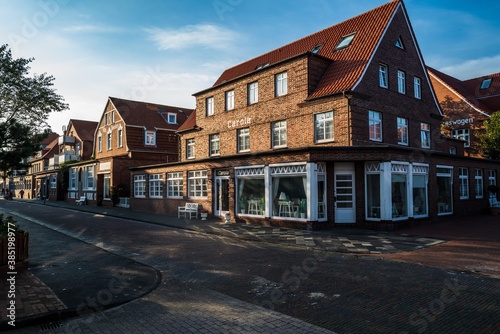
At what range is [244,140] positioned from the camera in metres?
22.9

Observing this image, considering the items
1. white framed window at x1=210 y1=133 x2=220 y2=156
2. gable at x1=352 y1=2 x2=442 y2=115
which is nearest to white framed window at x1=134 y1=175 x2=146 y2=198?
white framed window at x1=210 y1=133 x2=220 y2=156

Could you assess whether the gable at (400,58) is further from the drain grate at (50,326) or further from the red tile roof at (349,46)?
the drain grate at (50,326)

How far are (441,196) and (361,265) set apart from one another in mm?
13323

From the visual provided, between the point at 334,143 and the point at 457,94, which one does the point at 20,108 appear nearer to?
the point at 334,143

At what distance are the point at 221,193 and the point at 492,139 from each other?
22.8 m

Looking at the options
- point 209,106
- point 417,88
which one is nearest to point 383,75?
point 417,88

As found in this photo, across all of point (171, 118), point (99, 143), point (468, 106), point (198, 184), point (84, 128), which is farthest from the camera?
point (84, 128)

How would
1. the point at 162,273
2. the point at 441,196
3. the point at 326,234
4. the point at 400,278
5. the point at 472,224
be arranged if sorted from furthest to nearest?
the point at 441,196
the point at 472,224
the point at 326,234
the point at 162,273
the point at 400,278

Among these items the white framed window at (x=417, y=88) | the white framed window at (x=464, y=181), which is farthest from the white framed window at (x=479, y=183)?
the white framed window at (x=417, y=88)

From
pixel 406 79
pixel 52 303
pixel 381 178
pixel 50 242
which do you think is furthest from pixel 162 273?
pixel 406 79

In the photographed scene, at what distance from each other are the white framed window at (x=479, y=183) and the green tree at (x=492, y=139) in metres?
6.16

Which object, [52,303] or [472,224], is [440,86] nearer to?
[472,224]

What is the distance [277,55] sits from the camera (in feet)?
83.3

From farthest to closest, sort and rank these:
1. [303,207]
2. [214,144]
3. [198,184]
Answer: [214,144] < [198,184] < [303,207]
